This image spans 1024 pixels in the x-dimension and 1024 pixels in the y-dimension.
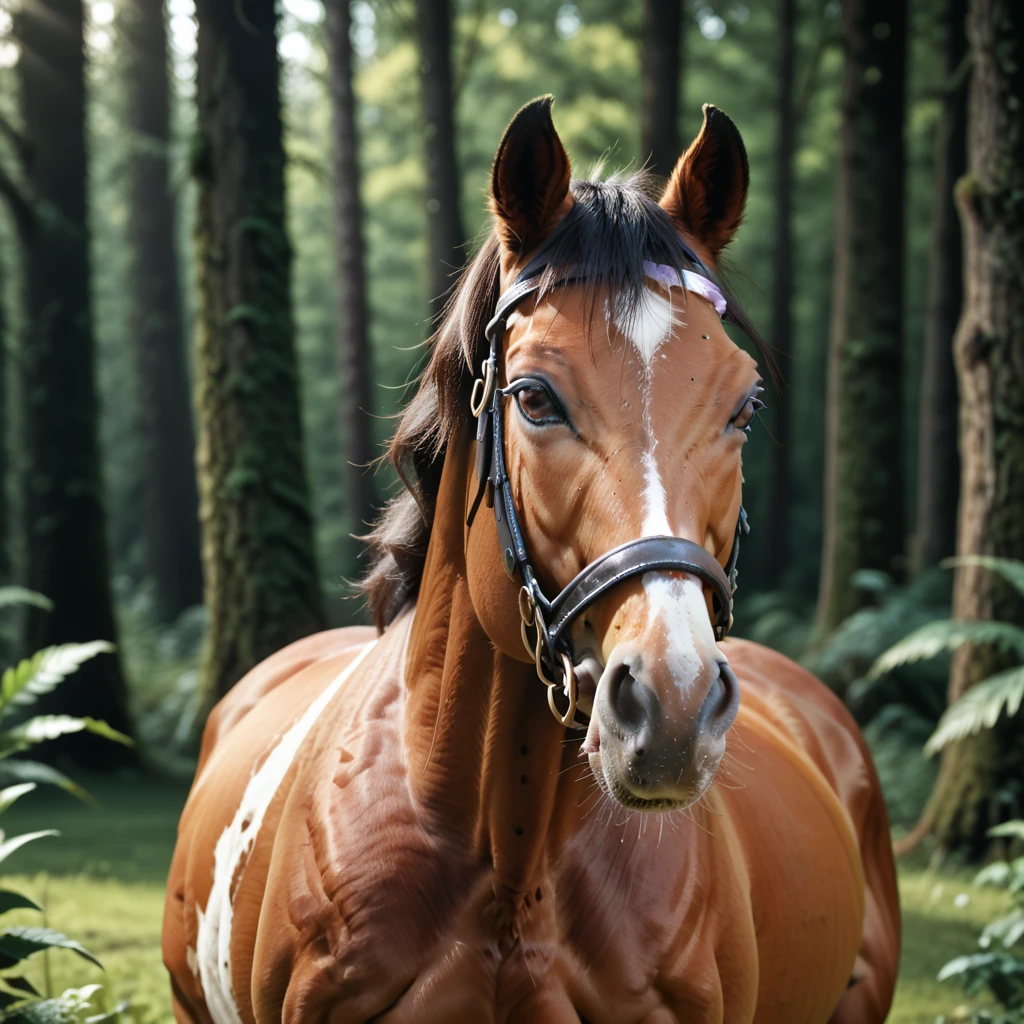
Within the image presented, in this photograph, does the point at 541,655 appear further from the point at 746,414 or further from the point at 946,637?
the point at 946,637

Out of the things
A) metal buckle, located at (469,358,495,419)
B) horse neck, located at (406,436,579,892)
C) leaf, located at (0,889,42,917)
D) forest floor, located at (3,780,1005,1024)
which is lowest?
forest floor, located at (3,780,1005,1024)

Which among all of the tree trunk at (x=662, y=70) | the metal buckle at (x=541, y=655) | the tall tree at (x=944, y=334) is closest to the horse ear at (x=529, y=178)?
the metal buckle at (x=541, y=655)

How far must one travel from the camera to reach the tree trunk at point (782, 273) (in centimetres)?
1938

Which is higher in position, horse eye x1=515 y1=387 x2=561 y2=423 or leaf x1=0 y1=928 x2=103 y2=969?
horse eye x1=515 y1=387 x2=561 y2=423

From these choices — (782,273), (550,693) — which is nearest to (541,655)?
(550,693)

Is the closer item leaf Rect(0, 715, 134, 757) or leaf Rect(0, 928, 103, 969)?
leaf Rect(0, 928, 103, 969)

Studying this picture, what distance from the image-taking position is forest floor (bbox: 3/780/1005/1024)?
5.19m

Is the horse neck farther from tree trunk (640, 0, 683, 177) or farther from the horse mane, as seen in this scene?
tree trunk (640, 0, 683, 177)

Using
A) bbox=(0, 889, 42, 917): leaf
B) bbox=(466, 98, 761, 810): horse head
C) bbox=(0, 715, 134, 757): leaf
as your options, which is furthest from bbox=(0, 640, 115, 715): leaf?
bbox=(466, 98, 761, 810): horse head

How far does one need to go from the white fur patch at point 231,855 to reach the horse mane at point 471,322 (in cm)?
31

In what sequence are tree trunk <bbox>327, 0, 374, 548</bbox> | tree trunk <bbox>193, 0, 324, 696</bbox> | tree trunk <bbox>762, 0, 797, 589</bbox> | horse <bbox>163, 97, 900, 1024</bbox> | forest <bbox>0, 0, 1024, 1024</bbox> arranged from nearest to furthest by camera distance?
1. horse <bbox>163, 97, 900, 1024</bbox>
2. forest <bbox>0, 0, 1024, 1024</bbox>
3. tree trunk <bbox>193, 0, 324, 696</bbox>
4. tree trunk <bbox>327, 0, 374, 548</bbox>
5. tree trunk <bbox>762, 0, 797, 589</bbox>

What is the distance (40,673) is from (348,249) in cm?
1151

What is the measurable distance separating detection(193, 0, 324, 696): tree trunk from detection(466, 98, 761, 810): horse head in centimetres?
556

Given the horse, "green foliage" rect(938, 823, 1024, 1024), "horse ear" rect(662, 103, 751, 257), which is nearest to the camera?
the horse
